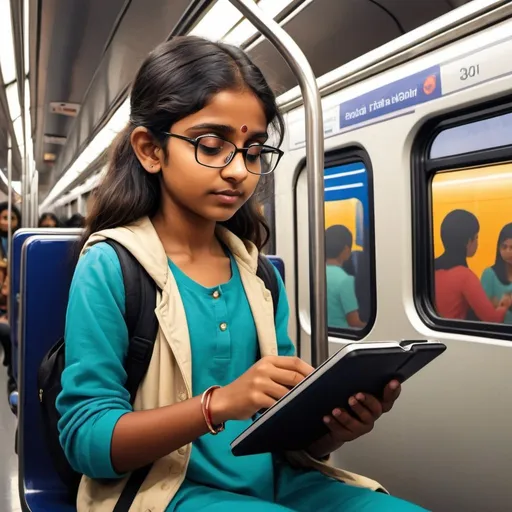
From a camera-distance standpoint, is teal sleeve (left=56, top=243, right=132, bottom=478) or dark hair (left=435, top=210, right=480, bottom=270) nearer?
teal sleeve (left=56, top=243, right=132, bottom=478)

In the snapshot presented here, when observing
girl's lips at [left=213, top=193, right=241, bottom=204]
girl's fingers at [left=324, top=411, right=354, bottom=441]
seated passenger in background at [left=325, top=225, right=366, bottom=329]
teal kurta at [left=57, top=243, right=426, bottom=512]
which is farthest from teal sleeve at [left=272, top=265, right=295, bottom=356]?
seated passenger in background at [left=325, top=225, right=366, bottom=329]

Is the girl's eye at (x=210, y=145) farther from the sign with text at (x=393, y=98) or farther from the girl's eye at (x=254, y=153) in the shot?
the sign with text at (x=393, y=98)

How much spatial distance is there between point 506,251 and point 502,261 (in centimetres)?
4

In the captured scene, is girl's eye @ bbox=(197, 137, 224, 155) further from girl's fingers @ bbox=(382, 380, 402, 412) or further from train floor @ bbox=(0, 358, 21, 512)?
train floor @ bbox=(0, 358, 21, 512)

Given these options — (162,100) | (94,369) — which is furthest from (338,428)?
(162,100)

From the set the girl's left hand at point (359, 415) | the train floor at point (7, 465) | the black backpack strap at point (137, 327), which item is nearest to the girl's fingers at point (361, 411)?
the girl's left hand at point (359, 415)

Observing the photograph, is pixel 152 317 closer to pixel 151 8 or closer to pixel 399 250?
pixel 399 250

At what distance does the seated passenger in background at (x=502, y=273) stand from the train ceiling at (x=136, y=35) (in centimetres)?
107

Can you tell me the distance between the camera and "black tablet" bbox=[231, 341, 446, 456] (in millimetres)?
1067

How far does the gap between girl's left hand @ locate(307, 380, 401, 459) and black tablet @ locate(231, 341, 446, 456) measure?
0.5 inches

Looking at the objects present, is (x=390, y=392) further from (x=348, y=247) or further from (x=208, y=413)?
(x=348, y=247)

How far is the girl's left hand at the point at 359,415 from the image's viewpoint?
1282 millimetres

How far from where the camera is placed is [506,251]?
274cm

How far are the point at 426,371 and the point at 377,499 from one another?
1744 millimetres
